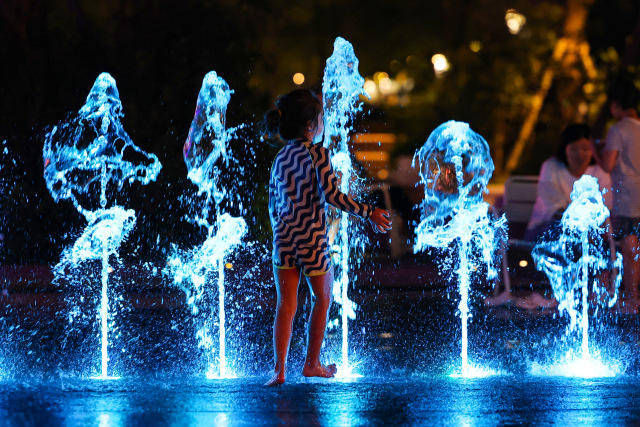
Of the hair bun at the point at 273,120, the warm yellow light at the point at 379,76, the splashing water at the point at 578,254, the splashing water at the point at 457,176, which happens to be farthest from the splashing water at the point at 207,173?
the warm yellow light at the point at 379,76

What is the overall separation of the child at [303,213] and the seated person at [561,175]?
2858 mm

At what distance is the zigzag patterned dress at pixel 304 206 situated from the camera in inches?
146

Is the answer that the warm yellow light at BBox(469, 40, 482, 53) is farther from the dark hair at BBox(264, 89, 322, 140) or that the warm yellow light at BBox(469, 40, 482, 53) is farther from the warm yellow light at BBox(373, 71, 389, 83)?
the dark hair at BBox(264, 89, 322, 140)

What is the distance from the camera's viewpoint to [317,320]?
383 centimetres

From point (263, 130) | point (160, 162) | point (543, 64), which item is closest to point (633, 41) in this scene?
point (543, 64)

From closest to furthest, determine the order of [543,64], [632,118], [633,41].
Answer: [632,118], [633,41], [543,64]

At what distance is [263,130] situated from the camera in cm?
399

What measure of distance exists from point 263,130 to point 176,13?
557 centimetres

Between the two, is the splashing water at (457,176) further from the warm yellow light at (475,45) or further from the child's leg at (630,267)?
the warm yellow light at (475,45)

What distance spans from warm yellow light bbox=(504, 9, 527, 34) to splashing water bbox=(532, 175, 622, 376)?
1359cm

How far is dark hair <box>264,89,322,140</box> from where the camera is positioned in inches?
150

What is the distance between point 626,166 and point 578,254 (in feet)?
3.17

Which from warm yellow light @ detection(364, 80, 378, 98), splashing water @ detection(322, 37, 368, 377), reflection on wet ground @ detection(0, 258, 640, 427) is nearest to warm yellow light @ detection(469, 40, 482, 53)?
warm yellow light @ detection(364, 80, 378, 98)

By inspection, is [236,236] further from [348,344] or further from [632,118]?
[632,118]
